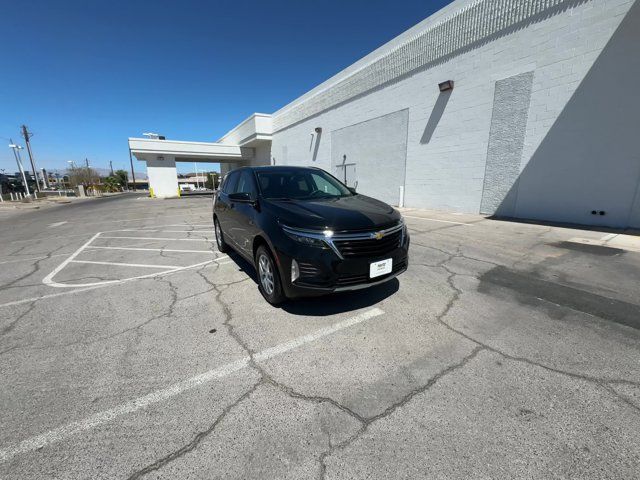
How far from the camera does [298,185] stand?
435 centimetres

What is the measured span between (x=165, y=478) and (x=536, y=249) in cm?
688

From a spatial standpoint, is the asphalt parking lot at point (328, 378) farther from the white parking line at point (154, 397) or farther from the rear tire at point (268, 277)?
the rear tire at point (268, 277)

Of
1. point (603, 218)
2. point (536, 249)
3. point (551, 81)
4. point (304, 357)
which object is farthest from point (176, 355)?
point (551, 81)

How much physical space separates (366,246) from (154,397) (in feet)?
7.38

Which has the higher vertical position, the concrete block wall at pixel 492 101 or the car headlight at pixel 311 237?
the concrete block wall at pixel 492 101

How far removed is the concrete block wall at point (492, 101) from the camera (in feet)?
24.5

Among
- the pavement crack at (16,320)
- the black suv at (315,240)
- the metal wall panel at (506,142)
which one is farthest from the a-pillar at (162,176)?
the black suv at (315,240)

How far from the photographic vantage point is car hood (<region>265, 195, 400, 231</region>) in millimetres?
3041

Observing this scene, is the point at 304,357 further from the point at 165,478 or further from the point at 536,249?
the point at 536,249

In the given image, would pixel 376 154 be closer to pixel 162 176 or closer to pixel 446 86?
pixel 446 86

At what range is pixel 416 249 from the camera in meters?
6.04

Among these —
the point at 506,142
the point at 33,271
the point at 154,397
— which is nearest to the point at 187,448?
the point at 154,397

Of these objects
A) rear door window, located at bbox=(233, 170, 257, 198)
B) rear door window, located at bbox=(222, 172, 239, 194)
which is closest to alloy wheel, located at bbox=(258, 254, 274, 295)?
rear door window, located at bbox=(233, 170, 257, 198)

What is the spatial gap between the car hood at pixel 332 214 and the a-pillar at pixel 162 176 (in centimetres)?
3028
